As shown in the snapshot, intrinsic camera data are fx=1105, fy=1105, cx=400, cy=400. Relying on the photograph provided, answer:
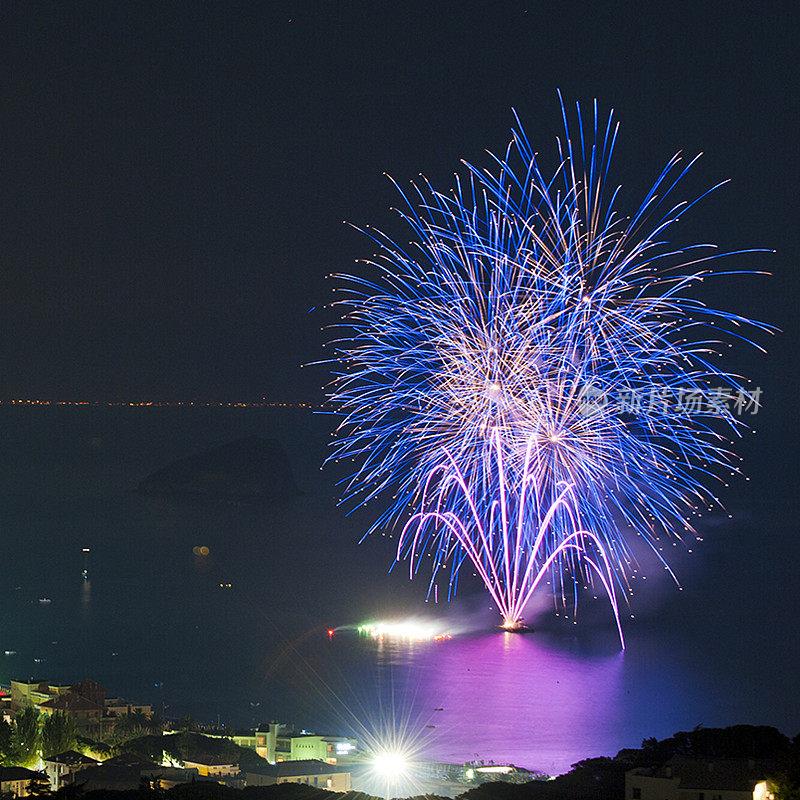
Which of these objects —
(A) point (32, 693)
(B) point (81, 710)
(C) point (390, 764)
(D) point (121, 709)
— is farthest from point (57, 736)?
(A) point (32, 693)

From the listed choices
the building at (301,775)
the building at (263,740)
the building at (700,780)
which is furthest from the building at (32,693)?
the building at (700,780)

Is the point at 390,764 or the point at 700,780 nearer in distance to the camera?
the point at 700,780

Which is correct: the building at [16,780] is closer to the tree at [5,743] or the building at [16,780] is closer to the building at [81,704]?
the tree at [5,743]

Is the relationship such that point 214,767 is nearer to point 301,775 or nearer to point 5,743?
point 301,775

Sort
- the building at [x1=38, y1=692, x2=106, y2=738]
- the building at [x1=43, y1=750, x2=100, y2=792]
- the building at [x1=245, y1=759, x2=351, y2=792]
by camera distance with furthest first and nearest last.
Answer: the building at [x1=38, y1=692, x2=106, y2=738] < the building at [x1=245, y1=759, x2=351, y2=792] < the building at [x1=43, y1=750, x2=100, y2=792]

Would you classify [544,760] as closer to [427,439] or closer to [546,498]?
[546,498]

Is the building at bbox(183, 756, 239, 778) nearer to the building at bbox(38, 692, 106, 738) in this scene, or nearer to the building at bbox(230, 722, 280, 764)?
the building at bbox(230, 722, 280, 764)

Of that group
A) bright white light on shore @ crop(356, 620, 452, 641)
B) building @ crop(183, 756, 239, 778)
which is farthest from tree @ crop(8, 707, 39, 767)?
bright white light on shore @ crop(356, 620, 452, 641)
